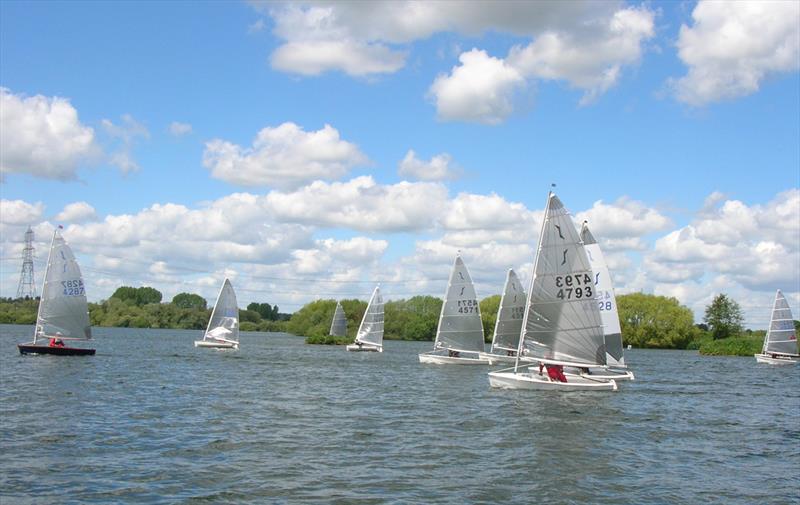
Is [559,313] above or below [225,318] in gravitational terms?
above

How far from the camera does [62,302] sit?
55.0 metres

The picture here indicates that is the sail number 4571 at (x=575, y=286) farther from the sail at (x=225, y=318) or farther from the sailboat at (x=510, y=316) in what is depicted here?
the sail at (x=225, y=318)

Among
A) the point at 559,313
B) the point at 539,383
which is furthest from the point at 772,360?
the point at 539,383

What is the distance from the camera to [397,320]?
509 feet

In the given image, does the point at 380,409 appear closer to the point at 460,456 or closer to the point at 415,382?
the point at 460,456

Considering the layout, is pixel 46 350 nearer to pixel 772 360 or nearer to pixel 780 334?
pixel 772 360

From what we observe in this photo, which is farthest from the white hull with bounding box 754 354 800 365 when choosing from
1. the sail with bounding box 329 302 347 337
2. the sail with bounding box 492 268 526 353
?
the sail with bounding box 329 302 347 337

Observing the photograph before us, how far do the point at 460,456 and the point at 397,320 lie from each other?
13416 centimetres

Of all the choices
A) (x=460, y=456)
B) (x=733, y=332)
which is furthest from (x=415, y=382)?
(x=733, y=332)

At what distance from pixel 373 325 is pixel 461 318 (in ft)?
92.9

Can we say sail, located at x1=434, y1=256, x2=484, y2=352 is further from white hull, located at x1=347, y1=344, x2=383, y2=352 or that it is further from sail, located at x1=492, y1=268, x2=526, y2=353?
white hull, located at x1=347, y1=344, x2=383, y2=352

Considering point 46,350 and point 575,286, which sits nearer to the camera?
point 575,286

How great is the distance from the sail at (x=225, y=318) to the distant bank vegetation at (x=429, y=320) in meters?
29.8

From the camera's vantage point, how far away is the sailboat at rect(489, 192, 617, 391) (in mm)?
36875
